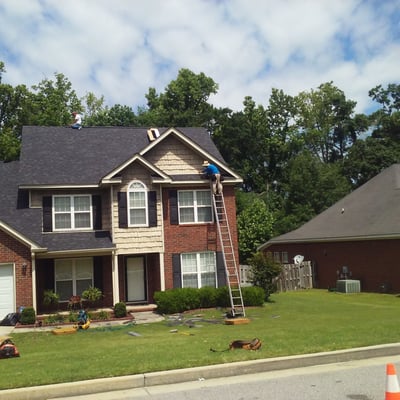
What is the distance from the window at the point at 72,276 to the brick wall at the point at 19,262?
7.02 feet

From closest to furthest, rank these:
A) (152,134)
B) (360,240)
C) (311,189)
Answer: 1. (152,134)
2. (360,240)
3. (311,189)

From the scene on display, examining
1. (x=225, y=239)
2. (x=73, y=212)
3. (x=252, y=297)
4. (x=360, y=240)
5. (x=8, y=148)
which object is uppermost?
(x=8, y=148)

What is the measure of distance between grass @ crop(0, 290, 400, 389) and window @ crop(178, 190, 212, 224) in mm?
4478

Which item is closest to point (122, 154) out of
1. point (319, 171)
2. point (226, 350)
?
point (226, 350)

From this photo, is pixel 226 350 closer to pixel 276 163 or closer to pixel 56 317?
pixel 56 317

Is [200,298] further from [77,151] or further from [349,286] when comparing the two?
[349,286]

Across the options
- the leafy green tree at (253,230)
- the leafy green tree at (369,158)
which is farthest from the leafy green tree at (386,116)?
the leafy green tree at (253,230)

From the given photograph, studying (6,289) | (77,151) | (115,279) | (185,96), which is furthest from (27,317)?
(185,96)

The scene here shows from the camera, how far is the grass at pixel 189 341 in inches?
368

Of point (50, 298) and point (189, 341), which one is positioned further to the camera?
point (50, 298)

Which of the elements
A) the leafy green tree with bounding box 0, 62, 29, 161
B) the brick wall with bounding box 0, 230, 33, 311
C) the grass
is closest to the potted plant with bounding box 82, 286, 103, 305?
the brick wall with bounding box 0, 230, 33, 311

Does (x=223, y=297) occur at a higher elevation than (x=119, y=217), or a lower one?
lower

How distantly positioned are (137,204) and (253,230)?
20937 mm

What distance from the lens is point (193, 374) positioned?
8938 mm
